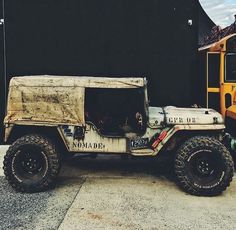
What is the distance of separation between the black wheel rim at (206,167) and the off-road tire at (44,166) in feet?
6.72

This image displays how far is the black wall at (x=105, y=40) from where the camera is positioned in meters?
8.67

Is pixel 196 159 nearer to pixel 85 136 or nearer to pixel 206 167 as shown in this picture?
pixel 206 167

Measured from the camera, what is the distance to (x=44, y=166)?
5.77 meters

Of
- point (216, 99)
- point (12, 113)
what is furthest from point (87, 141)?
point (216, 99)

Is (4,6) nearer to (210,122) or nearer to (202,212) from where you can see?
(210,122)

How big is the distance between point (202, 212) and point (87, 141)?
199 centimetres

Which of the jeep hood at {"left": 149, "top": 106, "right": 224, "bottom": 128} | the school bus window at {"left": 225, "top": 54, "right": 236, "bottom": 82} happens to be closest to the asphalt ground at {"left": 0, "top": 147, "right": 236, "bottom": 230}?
the jeep hood at {"left": 149, "top": 106, "right": 224, "bottom": 128}

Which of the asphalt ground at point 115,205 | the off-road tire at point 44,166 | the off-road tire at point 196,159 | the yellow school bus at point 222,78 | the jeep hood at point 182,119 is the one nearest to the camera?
the asphalt ground at point 115,205

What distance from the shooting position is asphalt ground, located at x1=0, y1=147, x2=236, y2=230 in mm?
4664

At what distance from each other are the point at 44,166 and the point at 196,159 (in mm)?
2292

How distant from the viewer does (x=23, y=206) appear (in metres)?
5.18

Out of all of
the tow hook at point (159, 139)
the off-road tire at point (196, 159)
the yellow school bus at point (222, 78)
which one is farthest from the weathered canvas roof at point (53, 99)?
the yellow school bus at point (222, 78)

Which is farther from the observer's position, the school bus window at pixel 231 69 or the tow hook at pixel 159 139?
the school bus window at pixel 231 69

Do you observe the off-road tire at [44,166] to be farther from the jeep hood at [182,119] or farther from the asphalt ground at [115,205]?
the jeep hood at [182,119]
